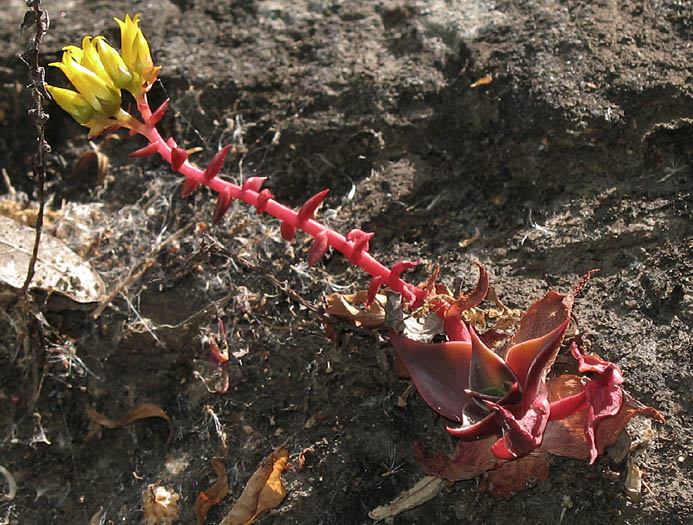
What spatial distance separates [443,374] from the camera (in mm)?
2256

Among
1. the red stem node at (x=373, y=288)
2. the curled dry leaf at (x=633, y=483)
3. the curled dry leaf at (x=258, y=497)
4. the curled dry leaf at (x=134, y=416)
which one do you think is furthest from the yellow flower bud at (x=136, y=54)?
the curled dry leaf at (x=633, y=483)

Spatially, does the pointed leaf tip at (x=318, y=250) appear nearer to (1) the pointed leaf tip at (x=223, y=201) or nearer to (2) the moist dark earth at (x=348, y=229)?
(1) the pointed leaf tip at (x=223, y=201)

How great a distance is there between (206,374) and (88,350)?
0.54m

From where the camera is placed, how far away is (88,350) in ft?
9.40

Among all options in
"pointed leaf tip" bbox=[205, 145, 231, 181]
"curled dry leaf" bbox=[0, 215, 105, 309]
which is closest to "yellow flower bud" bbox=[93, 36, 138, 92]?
"pointed leaf tip" bbox=[205, 145, 231, 181]

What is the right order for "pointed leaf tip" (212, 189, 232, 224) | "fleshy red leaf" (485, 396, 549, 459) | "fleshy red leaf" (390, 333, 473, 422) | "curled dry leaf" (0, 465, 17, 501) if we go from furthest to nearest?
"curled dry leaf" (0, 465, 17, 501)
"pointed leaf tip" (212, 189, 232, 224)
"fleshy red leaf" (390, 333, 473, 422)
"fleshy red leaf" (485, 396, 549, 459)

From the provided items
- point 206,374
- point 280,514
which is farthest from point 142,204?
point 280,514

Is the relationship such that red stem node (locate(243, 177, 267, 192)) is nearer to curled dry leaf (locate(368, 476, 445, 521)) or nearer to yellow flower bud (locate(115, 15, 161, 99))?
yellow flower bud (locate(115, 15, 161, 99))

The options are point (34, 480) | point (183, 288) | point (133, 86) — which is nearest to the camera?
point (133, 86)

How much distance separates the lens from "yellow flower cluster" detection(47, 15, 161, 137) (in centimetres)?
212

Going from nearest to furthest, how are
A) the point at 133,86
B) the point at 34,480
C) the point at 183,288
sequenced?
the point at 133,86
the point at 34,480
the point at 183,288

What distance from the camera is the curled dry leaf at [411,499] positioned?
7.49 feet

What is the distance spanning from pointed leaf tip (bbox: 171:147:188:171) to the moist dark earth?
1.73 ft

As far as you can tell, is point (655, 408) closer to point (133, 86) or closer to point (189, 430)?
point (189, 430)
